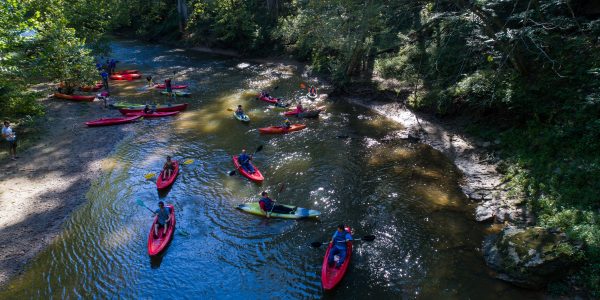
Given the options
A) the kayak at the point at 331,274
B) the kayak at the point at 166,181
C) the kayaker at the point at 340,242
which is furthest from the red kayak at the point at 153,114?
the kayak at the point at 331,274

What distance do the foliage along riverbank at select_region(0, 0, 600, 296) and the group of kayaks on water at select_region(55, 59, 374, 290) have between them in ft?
13.9

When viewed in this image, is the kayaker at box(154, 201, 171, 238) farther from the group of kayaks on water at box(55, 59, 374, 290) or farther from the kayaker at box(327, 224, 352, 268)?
the kayaker at box(327, 224, 352, 268)

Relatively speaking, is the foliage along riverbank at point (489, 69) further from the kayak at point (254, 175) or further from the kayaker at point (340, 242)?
the kayak at point (254, 175)

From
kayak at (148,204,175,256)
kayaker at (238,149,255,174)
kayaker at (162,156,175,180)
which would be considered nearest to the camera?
kayak at (148,204,175,256)

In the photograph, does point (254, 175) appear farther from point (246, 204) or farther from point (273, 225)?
point (273, 225)

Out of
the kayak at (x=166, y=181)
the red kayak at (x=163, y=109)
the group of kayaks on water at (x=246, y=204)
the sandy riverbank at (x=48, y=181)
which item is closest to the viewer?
the group of kayaks on water at (x=246, y=204)

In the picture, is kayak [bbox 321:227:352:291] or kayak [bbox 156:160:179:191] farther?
kayak [bbox 156:160:179:191]

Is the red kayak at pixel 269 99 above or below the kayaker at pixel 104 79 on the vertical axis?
below

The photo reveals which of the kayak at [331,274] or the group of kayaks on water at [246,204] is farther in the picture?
the group of kayaks on water at [246,204]

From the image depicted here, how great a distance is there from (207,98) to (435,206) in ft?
60.1

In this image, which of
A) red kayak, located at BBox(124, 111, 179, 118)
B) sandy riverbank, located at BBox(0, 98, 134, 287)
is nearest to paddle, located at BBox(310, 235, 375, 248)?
sandy riverbank, located at BBox(0, 98, 134, 287)

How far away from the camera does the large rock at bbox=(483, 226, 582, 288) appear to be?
8703 mm

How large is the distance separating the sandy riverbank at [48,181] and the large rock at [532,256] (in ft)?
45.2

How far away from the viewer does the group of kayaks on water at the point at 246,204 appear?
33.1 ft
